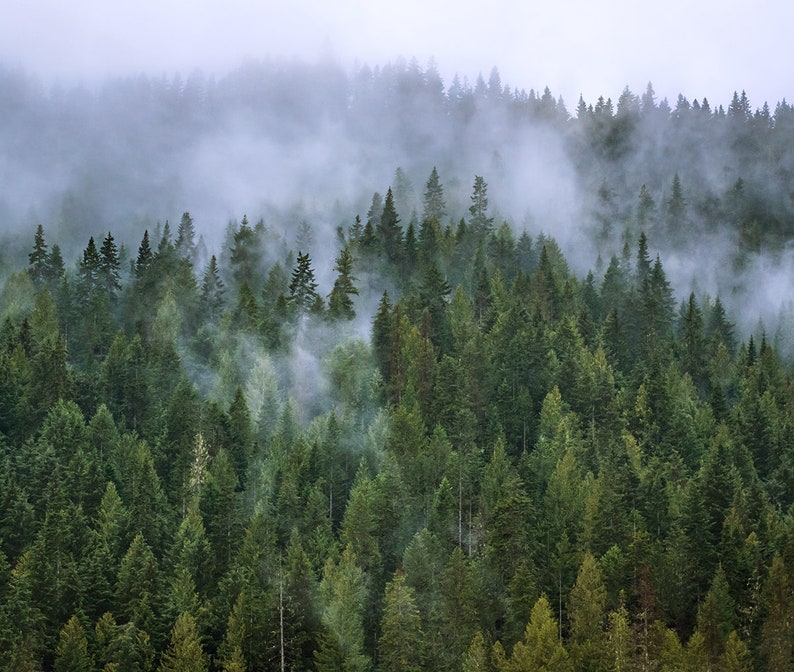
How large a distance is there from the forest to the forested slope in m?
0.27

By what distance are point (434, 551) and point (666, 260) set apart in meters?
115

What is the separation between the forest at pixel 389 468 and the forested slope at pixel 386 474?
0.27 m

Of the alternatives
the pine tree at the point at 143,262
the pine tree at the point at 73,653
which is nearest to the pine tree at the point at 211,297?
the pine tree at the point at 143,262

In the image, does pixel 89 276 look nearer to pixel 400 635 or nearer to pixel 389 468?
pixel 389 468

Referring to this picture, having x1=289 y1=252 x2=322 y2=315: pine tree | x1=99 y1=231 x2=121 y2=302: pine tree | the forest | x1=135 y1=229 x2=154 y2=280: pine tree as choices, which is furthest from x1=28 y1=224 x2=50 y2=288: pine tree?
x1=289 y1=252 x2=322 y2=315: pine tree

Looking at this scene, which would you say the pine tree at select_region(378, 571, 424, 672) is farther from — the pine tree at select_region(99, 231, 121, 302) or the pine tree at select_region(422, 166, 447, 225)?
the pine tree at select_region(422, 166, 447, 225)

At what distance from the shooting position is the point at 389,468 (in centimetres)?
9450

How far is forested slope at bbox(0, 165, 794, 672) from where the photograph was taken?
7494 centimetres

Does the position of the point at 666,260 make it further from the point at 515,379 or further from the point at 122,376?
the point at 122,376

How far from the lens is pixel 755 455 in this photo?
103750 mm

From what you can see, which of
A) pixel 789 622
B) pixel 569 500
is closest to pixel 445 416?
pixel 569 500

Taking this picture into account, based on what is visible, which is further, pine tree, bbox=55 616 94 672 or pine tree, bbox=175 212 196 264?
pine tree, bbox=175 212 196 264

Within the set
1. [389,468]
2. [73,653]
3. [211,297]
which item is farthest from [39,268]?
[73,653]

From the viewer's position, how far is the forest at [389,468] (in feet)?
246
